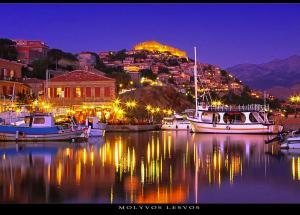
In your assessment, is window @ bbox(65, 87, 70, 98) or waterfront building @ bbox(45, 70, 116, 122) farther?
window @ bbox(65, 87, 70, 98)

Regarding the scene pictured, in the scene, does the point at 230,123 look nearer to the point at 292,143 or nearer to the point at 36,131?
the point at 292,143

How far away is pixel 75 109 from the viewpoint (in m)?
60.0

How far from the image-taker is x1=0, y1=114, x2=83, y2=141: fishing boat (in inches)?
1329

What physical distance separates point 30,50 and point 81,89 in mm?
38692

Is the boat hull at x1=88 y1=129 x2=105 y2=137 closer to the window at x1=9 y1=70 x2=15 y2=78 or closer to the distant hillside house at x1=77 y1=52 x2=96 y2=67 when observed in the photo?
the window at x1=9 y1=70 x2=15 y2=78

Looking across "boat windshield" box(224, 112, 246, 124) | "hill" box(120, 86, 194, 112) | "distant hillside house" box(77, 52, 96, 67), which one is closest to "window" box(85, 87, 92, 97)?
"hill" box(120, 86, 194, 112)

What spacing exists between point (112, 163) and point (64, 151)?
6590 mm

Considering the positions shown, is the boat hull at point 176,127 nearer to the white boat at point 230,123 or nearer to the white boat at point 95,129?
the white boat at point 230,123

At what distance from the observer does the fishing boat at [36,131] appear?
33.8 metres

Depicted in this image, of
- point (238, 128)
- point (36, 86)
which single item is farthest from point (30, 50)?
point (238, 128)

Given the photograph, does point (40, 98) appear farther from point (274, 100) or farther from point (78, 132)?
point (274, 100)

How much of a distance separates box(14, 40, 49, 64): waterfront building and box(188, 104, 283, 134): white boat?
43194 millimetres
